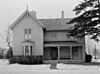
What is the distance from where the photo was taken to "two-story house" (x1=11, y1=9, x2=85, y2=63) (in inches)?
1610

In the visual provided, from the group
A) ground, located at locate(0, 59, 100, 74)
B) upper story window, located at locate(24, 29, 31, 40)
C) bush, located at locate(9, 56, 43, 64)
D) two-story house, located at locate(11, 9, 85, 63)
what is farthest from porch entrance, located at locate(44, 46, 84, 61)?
ground, located at locate(0, 59, 100, 74)

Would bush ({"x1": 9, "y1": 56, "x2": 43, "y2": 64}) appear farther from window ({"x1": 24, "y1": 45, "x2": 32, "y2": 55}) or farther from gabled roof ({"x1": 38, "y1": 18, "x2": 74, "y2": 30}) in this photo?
gabled roof ({"x1": 38, "y1": 18, "x2": 74, "y2": 30})

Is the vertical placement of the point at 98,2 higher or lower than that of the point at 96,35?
higher

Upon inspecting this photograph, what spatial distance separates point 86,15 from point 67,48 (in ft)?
35.3

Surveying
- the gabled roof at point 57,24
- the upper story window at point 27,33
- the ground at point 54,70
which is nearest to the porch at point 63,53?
the gabled roof at point 57,24

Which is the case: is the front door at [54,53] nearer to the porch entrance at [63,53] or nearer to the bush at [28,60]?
the porch entrance at [63,53]

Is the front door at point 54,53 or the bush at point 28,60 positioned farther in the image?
the front door at point 54,53

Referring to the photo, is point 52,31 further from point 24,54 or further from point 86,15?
point 86,15

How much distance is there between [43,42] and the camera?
42.3 metres

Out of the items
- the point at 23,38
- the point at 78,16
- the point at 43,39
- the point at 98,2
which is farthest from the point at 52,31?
the point at 98,2

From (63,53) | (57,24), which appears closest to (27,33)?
(57,24)

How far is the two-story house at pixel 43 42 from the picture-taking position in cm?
4091

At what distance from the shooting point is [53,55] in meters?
43.6

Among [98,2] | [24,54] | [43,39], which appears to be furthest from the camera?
[43,39]
